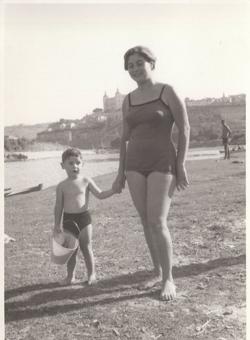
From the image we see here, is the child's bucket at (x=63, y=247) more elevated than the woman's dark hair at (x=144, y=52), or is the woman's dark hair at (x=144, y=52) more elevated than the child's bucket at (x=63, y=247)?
the woman's dark hair at (x=144, y=52)

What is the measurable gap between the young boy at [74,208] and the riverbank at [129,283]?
0.11 metres

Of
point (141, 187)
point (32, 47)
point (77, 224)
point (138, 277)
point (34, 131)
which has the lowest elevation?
point (138, 277)

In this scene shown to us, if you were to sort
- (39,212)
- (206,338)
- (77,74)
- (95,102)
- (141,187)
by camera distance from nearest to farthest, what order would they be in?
1. (206,338)
2. (141,187)
3. (77,74)
4. (95,102)
5. (39,212)

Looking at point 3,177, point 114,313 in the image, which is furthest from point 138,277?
point 3,177

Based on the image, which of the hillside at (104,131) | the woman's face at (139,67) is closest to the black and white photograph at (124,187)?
the woman's face at (139,67)

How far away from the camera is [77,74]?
9.61 ft

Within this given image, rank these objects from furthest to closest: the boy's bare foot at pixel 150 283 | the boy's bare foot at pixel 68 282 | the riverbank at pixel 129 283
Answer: the boy's bare foot at pixel 68 282 < the boy's bare foot at pixel 150 283 < the riverbank at pixel 129 283

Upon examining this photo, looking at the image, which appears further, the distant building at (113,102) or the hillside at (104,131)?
the hillside at (104,131)

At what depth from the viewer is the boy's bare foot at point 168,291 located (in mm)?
1975

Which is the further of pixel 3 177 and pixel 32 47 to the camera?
pixel 32 47

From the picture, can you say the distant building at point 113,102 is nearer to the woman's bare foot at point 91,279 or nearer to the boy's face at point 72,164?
the boy's face at point 72,164

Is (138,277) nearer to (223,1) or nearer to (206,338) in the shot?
(206,338)

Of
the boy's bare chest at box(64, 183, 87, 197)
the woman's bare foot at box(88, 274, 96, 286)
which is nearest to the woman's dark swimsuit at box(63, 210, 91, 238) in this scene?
the boy's bare chest at box(64, 183, 87, 197)

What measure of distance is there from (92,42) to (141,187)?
1.33m
